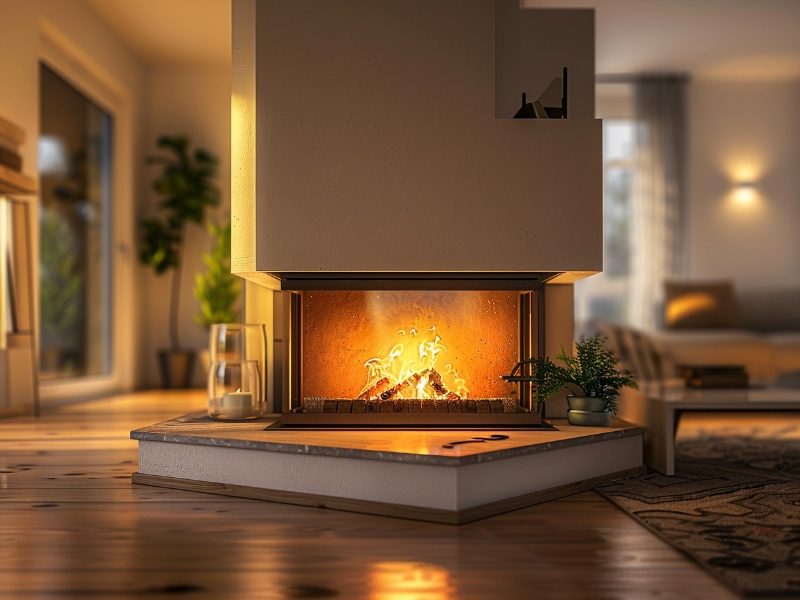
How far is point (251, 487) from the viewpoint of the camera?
8.91ft

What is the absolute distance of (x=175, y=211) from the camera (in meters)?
7.72

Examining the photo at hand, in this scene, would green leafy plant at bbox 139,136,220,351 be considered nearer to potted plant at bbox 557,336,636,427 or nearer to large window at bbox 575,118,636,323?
large window at bbox 575,118,636,323

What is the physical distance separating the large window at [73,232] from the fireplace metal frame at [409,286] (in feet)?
10.7

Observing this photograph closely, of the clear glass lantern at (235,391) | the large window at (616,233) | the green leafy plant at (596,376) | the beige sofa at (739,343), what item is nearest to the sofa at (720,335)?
the beige sofa at (739,343)

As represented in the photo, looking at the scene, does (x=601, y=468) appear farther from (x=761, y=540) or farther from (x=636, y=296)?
(x=636, y=296)

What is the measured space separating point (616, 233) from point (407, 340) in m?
5.33

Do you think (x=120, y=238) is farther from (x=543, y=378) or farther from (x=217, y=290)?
(x=543, y=378)

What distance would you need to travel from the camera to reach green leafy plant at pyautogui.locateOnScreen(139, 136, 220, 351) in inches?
297

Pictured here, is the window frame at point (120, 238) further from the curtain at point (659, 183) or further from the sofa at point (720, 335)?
the curtain at point (659, 183)

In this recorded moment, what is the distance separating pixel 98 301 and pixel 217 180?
1.52 meters

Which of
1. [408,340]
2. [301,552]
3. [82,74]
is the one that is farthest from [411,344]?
[82,74]

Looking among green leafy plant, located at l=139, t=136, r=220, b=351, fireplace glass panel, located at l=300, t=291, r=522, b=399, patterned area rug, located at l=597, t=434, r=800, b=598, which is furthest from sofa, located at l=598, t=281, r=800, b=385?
green leafy plant, located at l=139, t=136, r=220, b=351

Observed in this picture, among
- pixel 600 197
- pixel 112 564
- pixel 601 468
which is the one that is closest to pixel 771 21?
pixel 600 197

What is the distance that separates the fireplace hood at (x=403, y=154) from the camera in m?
3.04
